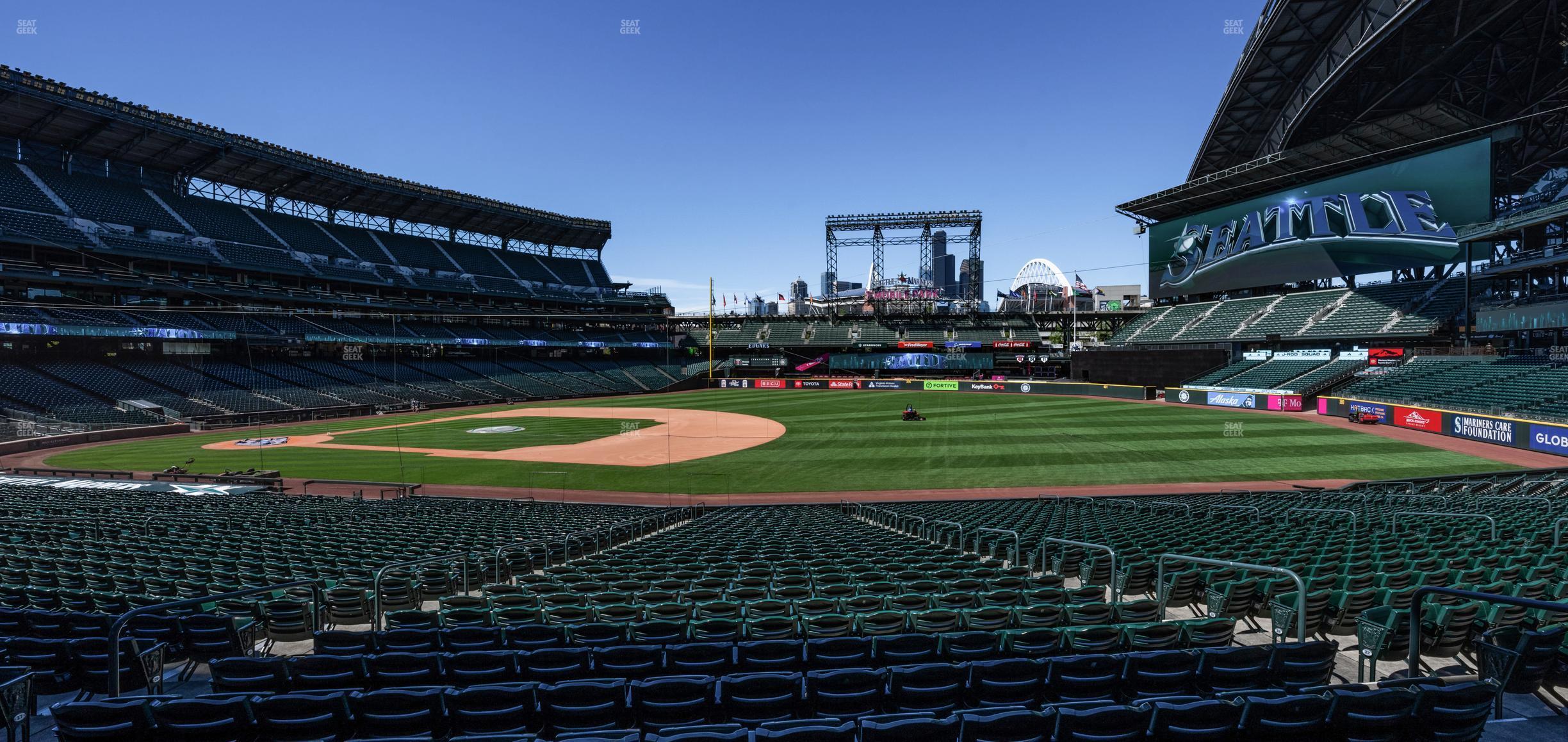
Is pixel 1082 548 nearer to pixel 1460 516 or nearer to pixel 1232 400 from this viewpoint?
pixel 1460 516

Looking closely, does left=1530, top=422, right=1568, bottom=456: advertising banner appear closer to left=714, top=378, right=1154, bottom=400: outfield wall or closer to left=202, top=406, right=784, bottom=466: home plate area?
left=714, top=378, right=1154, bottom=400: outfield wall

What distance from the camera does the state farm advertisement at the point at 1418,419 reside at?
35.3 m

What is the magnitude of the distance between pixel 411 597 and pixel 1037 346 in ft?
294

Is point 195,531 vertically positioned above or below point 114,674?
below

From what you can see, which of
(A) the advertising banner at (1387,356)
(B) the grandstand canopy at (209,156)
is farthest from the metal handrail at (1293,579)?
(B) the grandstand canopy at (209,156)

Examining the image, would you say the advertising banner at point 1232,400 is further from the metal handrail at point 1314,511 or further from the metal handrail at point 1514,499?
the metal handrail at point 1314,511

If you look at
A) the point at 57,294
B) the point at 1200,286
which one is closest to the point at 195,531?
the point at 57,294

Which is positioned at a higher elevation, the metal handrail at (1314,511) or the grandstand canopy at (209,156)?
the grandstand canopy at (209,156)

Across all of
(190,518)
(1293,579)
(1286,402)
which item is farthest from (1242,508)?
(1286,402)

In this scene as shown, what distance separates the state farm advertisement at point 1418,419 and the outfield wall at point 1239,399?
27.0 ft

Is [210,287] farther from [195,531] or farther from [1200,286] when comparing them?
[1200,286]

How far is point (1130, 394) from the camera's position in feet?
207

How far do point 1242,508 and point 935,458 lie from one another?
16.8 meters

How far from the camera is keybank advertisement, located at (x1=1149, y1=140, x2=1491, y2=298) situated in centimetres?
4931
